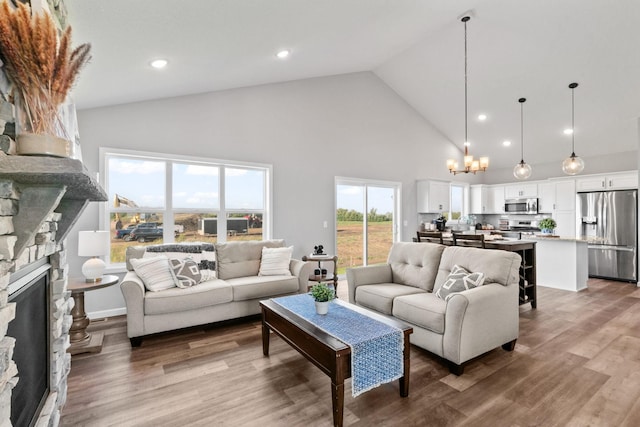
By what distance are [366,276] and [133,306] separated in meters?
2.41

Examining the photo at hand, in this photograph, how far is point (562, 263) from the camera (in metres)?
5.16

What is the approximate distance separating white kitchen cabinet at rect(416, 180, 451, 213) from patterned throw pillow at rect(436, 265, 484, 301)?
4115mm

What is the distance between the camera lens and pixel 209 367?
266 centimetres

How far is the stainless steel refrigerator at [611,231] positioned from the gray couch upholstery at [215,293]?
5.91 m

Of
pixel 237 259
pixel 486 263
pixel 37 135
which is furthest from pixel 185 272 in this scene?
pixel 486 263

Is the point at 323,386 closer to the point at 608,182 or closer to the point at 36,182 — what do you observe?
the point at 36,182

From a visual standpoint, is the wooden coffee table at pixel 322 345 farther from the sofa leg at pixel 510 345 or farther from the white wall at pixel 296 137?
the white wall at pixel 296 137

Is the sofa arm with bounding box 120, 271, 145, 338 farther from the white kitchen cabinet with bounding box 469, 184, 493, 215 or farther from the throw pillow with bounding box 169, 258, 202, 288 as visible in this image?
the white kitchen cabinet with bounding box 469, 184, 493, 215

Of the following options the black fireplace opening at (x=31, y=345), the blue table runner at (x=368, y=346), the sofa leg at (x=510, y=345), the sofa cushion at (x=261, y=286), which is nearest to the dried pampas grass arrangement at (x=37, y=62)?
the black fireplace opening at (x=31, y=345)

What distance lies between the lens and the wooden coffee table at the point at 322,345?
1879 millimetres

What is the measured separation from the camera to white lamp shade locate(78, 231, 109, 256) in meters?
3.15

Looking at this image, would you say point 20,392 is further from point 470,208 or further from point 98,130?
point 470,208

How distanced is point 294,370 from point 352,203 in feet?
13.0

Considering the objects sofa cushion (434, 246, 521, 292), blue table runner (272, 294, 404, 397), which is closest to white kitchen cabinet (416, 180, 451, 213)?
sofa cushion (434, 246, 521, 292)
